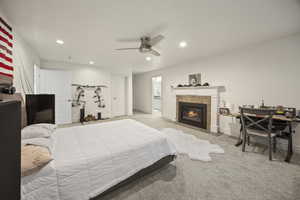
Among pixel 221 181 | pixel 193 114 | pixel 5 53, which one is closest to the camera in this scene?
pixel 221 181

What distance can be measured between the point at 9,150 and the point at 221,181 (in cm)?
218

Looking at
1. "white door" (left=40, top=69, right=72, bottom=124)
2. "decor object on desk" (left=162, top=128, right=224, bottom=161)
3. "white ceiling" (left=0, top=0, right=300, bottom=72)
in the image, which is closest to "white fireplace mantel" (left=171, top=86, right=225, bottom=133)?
"decor object on desk" (left=162, top=128, right=224, bottom=161)

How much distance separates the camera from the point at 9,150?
1.54 ft

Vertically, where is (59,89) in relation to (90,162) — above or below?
above

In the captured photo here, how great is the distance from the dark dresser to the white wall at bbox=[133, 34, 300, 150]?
406 cm

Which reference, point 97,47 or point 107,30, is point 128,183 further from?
point 97,47

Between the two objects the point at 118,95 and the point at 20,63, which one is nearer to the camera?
the point at 20,63

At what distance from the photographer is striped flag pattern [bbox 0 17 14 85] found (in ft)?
5.41

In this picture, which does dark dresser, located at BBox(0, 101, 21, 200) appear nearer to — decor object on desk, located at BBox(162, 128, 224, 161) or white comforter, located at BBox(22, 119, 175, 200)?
white comforter, located at BBox(22, 119, 175, 200)

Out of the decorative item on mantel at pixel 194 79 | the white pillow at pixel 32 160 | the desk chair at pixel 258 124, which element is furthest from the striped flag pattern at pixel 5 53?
Result: the decorative item on mantel at pixel 194 79

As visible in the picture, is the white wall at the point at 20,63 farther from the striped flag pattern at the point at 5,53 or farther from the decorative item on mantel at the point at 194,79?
the decorative item on mantel at the point at 194,79

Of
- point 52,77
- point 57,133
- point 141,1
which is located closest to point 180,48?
point 141,1

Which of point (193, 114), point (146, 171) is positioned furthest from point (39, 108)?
point (193, 114)

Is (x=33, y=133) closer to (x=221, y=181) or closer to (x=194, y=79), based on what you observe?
(x=221, y=181)
